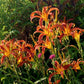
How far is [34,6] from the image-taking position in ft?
10.8

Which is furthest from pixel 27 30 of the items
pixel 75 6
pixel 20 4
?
pixel 75 6

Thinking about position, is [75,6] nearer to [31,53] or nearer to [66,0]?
[66,0]

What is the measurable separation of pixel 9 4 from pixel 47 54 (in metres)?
1.35

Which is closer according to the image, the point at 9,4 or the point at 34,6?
the point at 34,6

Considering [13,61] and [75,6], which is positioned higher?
[75,6]

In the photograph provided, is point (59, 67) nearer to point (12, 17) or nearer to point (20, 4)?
point (12, 17)

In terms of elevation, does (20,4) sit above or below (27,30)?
above

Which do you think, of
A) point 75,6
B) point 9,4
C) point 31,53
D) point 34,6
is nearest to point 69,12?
point 75,6

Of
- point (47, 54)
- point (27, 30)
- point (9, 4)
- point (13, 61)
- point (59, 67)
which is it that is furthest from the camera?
point (9, 4)

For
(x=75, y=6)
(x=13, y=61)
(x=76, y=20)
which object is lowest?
(x=13, y=61)

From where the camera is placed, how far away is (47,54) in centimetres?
307

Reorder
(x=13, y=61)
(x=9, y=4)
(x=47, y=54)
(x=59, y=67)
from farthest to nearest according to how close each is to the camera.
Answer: (x=9, y=4) < (x=47, y=54) < (x=13, y=61) < (x=59, y=67)

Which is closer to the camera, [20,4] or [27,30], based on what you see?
[27,30]

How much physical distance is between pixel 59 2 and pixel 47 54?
93 centimetres
